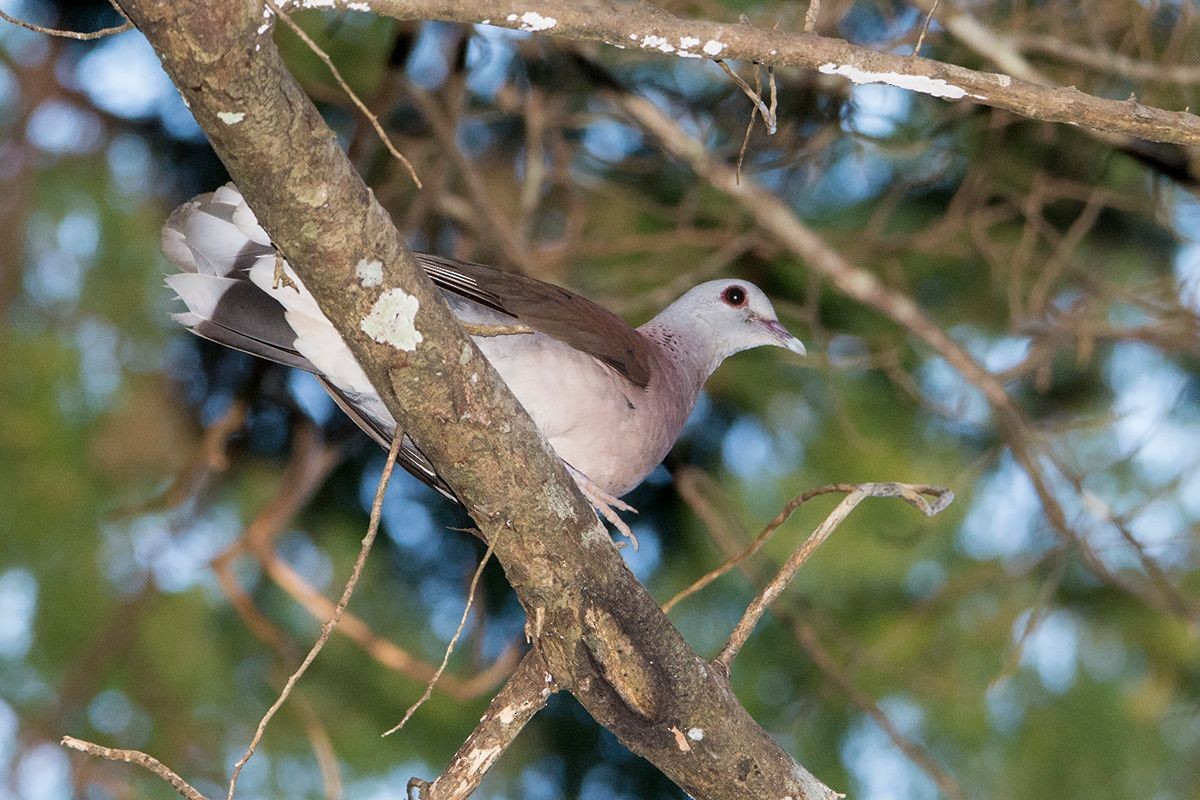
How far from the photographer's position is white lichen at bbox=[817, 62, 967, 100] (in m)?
2.14

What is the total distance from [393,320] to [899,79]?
976 millimetres

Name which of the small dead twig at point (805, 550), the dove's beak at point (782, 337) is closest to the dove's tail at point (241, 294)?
the small dead twig at point (805, 550)

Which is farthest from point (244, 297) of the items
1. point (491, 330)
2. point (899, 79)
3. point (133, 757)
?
point (899, 79)

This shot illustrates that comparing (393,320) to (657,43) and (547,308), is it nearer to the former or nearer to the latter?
(657,43)

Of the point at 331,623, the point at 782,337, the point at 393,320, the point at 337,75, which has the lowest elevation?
the point at 782,337

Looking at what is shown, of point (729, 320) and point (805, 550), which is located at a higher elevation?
point (805, 550)

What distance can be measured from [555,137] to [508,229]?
2.08 feet

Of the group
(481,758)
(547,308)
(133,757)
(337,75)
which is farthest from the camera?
(547,308)

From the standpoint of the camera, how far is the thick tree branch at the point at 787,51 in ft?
6.50

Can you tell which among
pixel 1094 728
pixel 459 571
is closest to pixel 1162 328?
pixel 1094 728

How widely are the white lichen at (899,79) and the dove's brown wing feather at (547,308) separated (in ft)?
2.98

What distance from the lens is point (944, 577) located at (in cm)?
491

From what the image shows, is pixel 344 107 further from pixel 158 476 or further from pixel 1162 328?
pixel 1162 328

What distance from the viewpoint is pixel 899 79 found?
2.19 m
